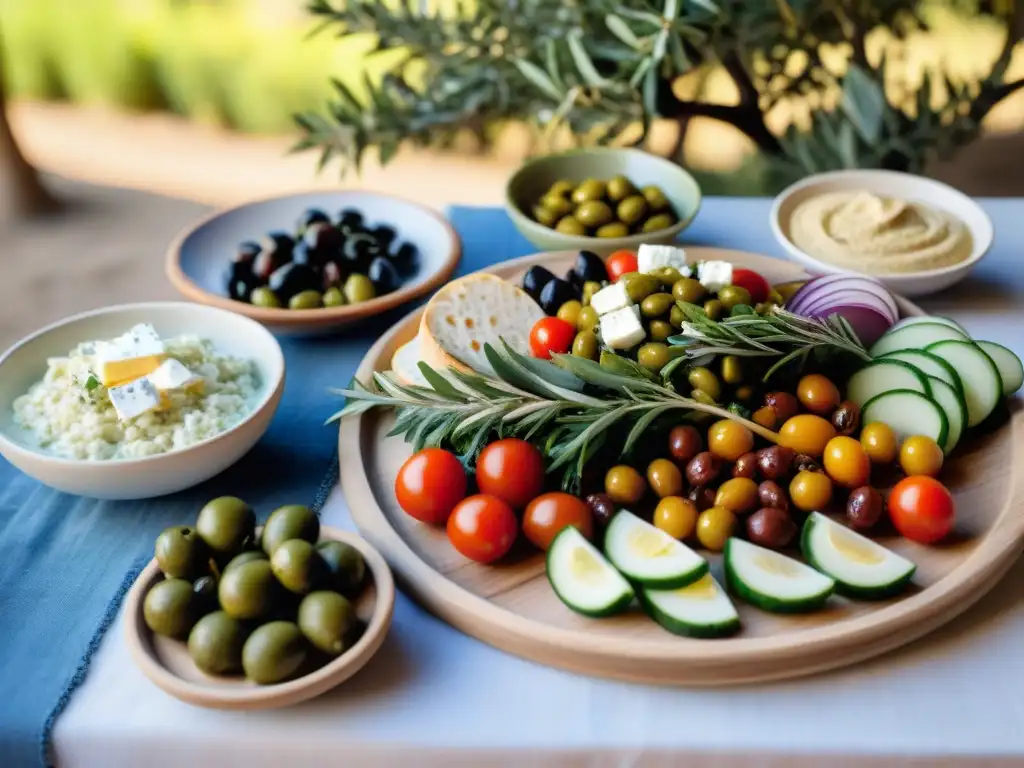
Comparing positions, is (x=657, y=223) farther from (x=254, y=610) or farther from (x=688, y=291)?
(x=254, y=610)

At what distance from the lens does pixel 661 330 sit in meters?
1.39

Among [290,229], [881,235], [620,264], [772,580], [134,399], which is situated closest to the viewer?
[772,580]

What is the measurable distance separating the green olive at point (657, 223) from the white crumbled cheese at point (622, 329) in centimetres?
51

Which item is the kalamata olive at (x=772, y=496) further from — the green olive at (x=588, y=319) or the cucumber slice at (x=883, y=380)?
the green olive at (x=588, y=319)

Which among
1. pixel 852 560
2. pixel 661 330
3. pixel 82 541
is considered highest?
pixel 661 330

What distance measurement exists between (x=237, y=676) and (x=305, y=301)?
2.73 feet

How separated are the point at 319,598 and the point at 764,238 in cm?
139

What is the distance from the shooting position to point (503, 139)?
4.70 metres

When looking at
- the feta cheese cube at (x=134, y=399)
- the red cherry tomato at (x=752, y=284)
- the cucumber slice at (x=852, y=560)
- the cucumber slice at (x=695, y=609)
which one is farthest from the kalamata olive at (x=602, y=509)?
the feta cheese cube at (x=134, y=399)

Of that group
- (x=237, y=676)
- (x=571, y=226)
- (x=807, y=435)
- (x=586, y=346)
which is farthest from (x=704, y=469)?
(x=571, y=226)

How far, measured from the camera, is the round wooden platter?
107cm

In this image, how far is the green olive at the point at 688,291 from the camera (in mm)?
1408

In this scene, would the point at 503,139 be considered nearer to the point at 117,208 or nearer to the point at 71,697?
the point at 117,208

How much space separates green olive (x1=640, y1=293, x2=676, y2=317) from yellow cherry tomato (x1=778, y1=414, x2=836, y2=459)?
0.80 ft
